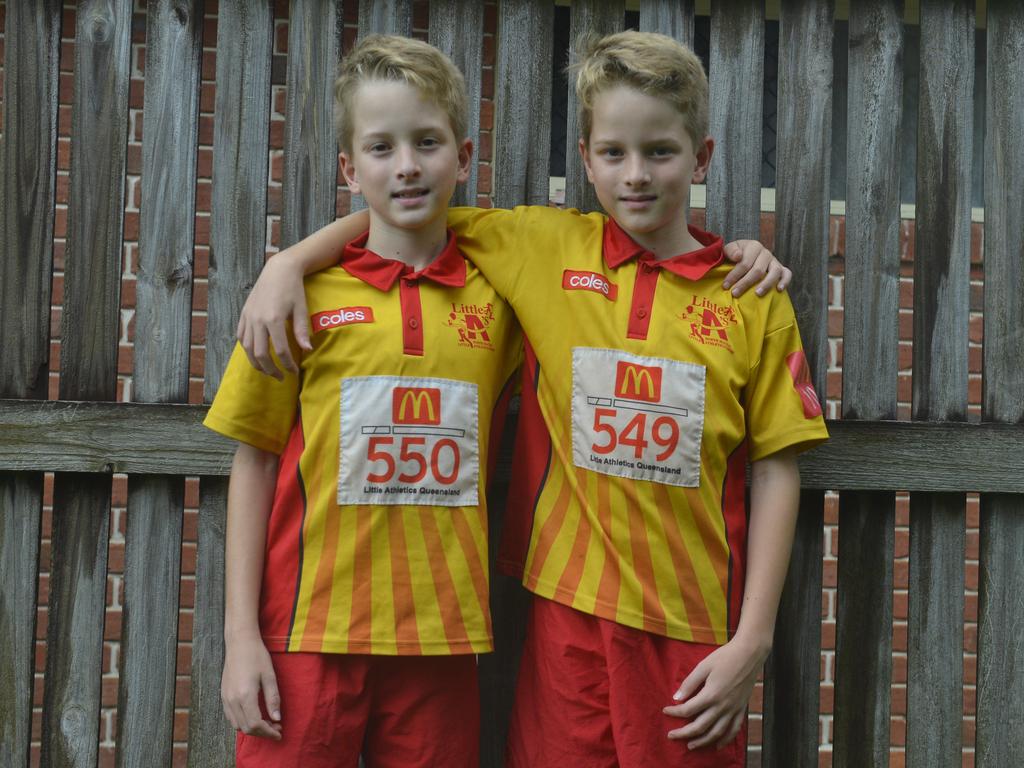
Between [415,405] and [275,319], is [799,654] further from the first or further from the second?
[275,319]

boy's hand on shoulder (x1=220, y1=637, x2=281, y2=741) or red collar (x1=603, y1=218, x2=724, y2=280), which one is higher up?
red collar (x1=603, y1=218, x2=724, y2=280)

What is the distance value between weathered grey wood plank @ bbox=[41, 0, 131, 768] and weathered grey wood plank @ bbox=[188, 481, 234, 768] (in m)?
0.21

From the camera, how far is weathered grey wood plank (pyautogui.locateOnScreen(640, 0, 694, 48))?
7.89ft

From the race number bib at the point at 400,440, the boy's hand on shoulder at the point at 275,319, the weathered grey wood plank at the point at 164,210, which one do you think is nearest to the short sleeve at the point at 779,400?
the race number bib at the point at 400,440

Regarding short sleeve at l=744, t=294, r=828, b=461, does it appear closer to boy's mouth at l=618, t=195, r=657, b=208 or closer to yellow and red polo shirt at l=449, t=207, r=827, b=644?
yellow and red polo shirt at l=449, t=207, r=827, b=644

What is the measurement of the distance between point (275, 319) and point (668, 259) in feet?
2.62

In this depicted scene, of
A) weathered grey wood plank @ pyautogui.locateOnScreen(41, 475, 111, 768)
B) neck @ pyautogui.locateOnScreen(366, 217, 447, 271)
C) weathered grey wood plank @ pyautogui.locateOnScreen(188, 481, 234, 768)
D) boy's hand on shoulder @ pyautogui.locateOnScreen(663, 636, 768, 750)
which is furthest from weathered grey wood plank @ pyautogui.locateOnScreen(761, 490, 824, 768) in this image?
weathered grey wood plank @ pyautogui.locateOnScreen(41, 475, 111, 768)

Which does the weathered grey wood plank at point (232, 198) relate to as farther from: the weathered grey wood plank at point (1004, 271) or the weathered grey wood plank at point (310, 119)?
the weathered grey wood plank at point (1004, 271)

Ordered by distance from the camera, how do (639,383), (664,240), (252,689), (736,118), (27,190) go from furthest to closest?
(736,118)
(27,190)
(664,240)
(639,383)
(252,689)

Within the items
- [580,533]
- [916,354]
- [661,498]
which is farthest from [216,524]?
[916,354]

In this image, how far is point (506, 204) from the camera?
2400 mm

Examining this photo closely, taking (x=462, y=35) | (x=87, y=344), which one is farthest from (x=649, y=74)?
(x=87, y=344)

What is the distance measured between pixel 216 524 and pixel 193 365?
52.1 inches

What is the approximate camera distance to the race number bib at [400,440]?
2006mm
